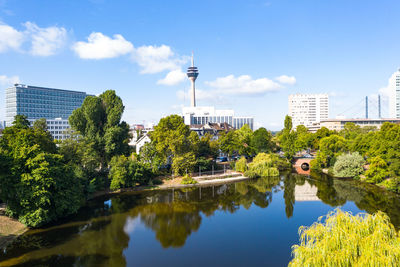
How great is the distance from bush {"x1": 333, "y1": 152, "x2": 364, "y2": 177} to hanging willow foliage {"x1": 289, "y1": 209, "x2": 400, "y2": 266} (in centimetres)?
4239

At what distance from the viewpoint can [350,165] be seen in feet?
168

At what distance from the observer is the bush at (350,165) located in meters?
50.4

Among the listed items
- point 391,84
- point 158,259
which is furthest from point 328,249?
point 391,84

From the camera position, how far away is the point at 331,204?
36.0m

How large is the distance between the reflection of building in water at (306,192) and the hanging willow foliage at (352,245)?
1055 inches

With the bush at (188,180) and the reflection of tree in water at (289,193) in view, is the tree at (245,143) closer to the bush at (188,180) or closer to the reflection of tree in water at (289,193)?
the reflection of tree in water at (289,193)

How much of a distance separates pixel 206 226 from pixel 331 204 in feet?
64.0

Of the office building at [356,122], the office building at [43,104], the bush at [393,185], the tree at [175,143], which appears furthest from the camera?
the office building at [43,104]

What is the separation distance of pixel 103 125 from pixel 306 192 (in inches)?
1491

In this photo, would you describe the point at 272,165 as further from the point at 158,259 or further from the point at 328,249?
the point at 328,249

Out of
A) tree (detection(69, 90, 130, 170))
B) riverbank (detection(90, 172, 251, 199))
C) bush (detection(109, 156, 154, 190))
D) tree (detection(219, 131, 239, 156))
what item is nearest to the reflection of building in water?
riverbank (detection(90, 172, 251, 199))

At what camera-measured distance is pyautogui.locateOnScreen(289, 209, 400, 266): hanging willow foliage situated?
11.1 m

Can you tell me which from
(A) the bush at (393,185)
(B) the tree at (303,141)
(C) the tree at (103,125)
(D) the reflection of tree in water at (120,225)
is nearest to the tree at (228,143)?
(B) the tree at (303,141)

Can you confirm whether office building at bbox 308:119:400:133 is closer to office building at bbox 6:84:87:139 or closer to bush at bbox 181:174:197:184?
bush at bbox 181:174:197:184
